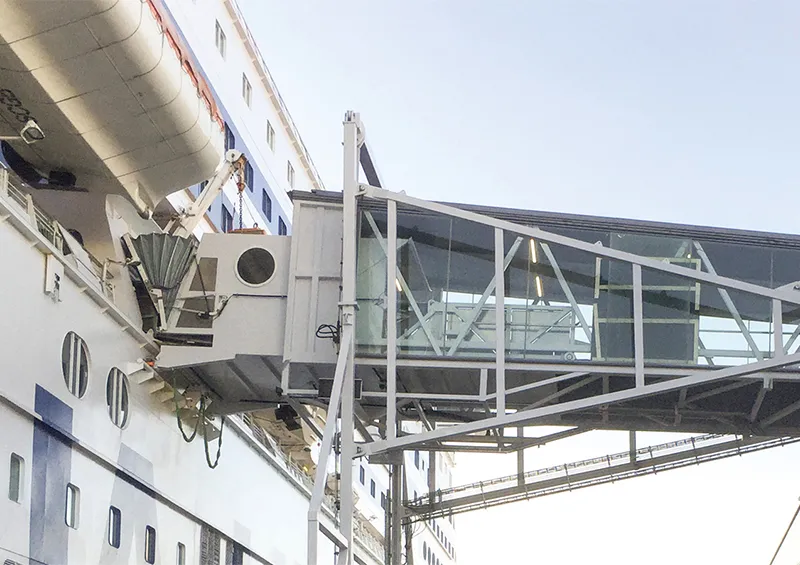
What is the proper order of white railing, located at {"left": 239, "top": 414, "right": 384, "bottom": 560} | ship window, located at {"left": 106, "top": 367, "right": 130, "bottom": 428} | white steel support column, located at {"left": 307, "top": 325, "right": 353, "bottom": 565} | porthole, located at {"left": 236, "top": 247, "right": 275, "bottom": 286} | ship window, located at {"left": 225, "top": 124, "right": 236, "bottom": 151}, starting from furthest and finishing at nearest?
ship window, located at {"left": 225, "top": 124, "right": 236, "bottom": 151} → white railing, located at {"left": 239, "top": 414, "right": 384, "bottom": 560} → porthole, located at {"left": 236, "top": 247, "right": 275, "bottom": 286} → ship window, located at {"left": 106, "top": 367, "right": 130, "bottom": 428} → white steel support column, located at {"left": 307, "top": 325, "right": 353, "bottom": 565}

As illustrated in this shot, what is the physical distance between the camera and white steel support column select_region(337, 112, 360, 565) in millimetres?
13617

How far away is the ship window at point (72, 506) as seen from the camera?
12.3 meters

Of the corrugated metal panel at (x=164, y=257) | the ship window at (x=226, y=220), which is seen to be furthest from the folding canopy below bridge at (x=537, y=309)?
the ship window at (x=226, y=220)

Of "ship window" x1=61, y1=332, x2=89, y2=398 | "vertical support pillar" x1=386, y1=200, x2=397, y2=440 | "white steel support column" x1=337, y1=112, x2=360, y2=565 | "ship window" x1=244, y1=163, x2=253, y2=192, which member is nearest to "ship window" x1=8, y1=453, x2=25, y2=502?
"ship window" x1=61, y1=332, x2=89, y2=398

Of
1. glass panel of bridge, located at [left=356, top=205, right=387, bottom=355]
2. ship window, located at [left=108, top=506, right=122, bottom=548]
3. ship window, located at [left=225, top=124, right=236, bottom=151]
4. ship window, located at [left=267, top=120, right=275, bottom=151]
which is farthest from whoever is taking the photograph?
ship window, located at [left=267, top=120, right=275, bottom=151]

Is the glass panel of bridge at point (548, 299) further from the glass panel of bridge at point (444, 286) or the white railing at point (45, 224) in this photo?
the white railing at point (45, 224)

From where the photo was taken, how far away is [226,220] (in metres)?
22.0

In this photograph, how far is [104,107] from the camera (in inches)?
546

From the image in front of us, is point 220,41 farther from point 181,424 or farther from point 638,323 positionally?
point 638,323

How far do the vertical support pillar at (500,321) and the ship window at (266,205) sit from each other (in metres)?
10.7

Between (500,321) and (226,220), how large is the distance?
8748 mm

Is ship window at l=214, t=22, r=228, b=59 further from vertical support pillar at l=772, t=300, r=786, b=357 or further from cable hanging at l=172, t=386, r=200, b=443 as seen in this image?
vertical support pillar at l=772, t=300, r=786, b=357

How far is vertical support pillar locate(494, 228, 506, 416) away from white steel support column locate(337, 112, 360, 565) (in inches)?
65.2

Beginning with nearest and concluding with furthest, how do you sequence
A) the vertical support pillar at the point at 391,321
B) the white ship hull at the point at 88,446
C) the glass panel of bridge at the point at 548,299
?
the white ship hull at the point at 88,446 < the vertical support pillar at the point at 391,321 < the glass panel of bridge at the point at 548,299
